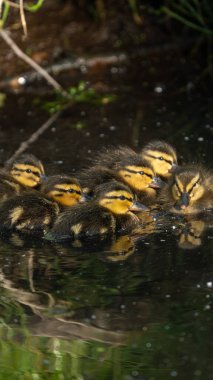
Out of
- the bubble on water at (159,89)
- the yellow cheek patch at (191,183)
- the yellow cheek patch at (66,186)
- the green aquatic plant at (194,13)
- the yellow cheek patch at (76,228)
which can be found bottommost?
the bubble on water at (159,89)

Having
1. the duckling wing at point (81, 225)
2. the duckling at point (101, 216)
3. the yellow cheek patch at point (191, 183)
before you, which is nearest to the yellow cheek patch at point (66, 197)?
the duckling at point (101, 216)

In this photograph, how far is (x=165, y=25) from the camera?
9.12 metres

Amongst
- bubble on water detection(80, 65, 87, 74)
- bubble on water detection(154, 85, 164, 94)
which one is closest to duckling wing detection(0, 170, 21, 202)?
bubble on water detection(154, 85, 164, 94)

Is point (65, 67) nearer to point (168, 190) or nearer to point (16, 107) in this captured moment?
point (16, 107)

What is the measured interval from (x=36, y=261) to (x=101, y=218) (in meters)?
0.48

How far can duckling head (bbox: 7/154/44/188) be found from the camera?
604 centimetres

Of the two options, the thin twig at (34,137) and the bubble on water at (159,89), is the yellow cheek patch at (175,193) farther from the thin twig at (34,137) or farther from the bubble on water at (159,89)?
the bubble on water at (159,89)

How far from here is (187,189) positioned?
18.8ft

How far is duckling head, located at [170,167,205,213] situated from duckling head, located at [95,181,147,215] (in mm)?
257

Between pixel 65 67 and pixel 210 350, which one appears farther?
pixel 65 67

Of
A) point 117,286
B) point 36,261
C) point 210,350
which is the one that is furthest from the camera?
point 36,261

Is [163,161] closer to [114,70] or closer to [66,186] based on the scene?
[66,186]

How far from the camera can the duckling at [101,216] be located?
17.7ft

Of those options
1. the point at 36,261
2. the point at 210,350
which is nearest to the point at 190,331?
the point at 210,350
